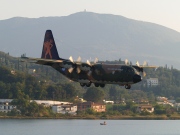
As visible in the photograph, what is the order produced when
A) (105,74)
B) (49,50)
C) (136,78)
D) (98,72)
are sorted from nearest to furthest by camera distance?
(136,78), (105,74), (98,72), (49,50)

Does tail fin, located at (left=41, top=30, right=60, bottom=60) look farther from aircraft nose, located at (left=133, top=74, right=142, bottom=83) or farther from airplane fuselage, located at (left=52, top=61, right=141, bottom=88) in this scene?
aircraft nose, located at (left=133, top=74, right=142, bottom=83)

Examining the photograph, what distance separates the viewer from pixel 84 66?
70000mm

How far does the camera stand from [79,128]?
160 m

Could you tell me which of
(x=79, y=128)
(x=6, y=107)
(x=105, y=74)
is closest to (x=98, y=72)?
(x=105, y=74)

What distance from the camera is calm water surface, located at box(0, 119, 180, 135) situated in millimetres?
148425

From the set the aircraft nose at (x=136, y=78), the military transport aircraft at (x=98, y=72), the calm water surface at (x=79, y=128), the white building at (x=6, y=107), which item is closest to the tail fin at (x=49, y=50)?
the military transport aircraft at (x=98, y=72)

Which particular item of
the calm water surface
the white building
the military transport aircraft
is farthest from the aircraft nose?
the white building

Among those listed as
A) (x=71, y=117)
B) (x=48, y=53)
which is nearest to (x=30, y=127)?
(x=71, y=117)

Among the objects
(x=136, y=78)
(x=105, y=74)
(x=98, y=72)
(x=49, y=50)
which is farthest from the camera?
(x=49, y=50)

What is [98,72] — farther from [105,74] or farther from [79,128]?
[79,128]

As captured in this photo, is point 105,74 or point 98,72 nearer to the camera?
point 105,74

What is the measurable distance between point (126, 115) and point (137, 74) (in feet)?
437

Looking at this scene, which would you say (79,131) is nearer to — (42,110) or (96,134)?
(96,134)

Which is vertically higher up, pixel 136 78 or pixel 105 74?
pixel 105 74
